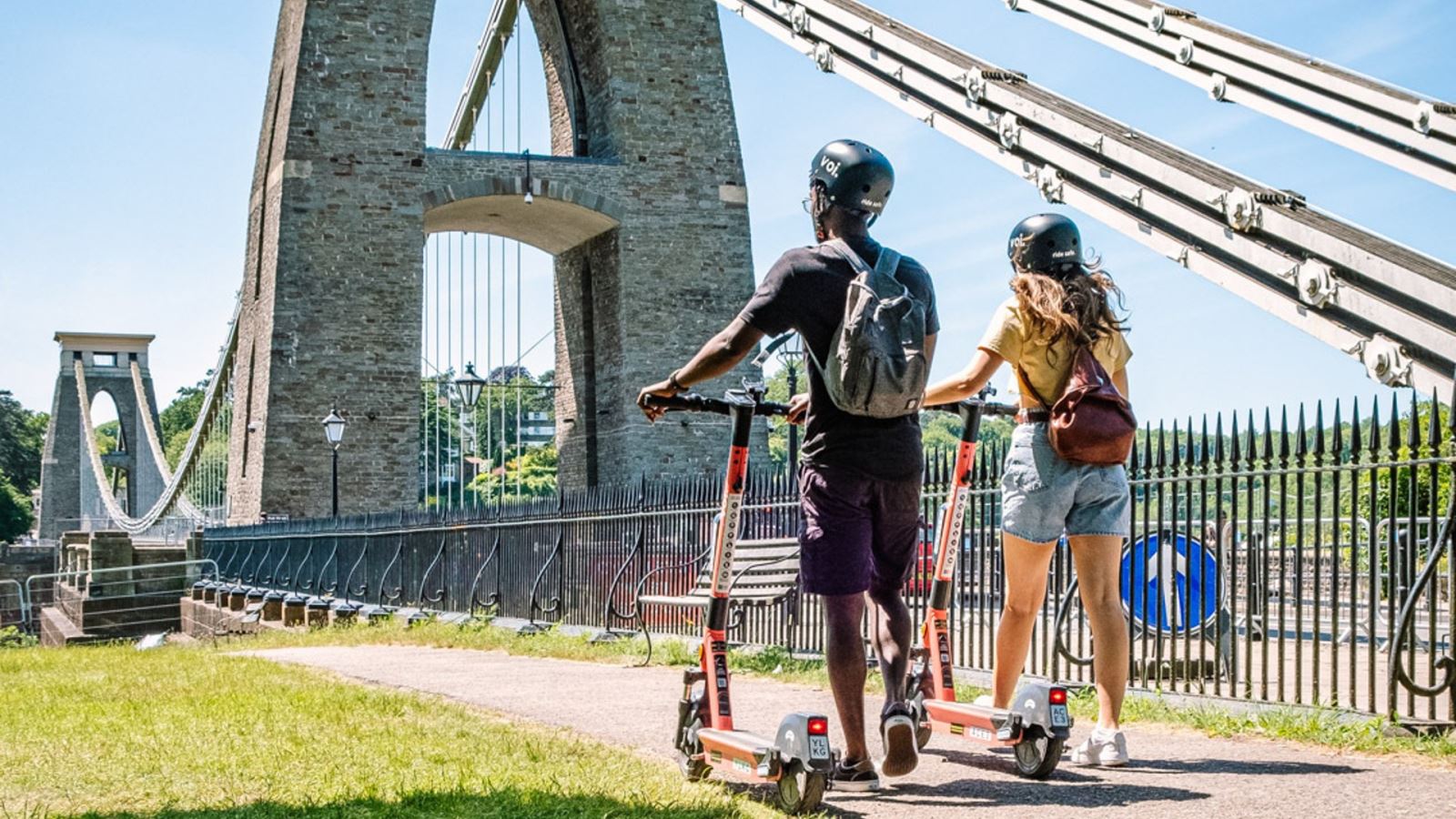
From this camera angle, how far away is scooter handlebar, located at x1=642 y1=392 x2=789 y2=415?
3.99 m

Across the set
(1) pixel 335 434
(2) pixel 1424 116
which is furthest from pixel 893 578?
(1) pixel 335 434

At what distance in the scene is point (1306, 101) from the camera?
14406mm

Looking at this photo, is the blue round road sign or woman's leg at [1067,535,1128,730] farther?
the blue round road sign

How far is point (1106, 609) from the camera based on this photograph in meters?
4.40

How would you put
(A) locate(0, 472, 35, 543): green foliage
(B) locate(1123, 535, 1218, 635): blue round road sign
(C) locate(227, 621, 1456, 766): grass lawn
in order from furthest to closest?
(A) locate(0, 472, 35, 543): green foliage, (B) locate(1123, 535, 1218, 635): blue round road sign, (C) locate(227, 621, 1456, 766): grass lawn

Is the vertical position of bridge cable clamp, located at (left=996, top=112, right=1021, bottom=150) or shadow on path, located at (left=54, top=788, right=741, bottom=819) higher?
bridge cable clamp, located at (left=996, top=112, right=1021, bottom=150)

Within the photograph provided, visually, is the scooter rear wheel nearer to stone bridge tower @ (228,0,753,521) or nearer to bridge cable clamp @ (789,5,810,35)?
bridge cable clamp @ (789,5,810,35)

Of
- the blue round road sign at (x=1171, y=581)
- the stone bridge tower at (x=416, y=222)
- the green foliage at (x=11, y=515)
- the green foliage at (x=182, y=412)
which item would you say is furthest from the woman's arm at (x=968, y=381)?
the green foliage at (x=182, y=412)

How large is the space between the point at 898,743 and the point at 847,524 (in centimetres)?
52

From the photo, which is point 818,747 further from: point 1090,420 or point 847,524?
point 1090,420

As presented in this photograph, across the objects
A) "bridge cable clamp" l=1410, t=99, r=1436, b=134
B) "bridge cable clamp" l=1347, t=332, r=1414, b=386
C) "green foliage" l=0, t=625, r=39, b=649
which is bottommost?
"green foliage" l=0, t=625, r=39, b=649

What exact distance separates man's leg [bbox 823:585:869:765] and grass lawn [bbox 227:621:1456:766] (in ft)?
6.08

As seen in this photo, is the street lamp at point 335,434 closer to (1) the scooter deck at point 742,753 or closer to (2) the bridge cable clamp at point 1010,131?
(2) the bridge cable clamp at point 1010,131

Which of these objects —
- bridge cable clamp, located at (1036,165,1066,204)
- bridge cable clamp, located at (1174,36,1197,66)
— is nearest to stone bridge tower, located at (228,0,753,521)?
bridge cable clamp, located at (1036,165,1066,204)
